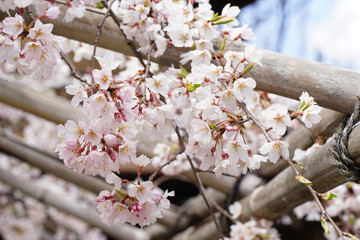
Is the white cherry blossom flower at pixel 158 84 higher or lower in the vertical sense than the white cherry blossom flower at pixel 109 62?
higher

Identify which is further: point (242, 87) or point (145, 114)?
point (145, 114)

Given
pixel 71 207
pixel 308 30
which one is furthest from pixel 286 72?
pixel 308 30

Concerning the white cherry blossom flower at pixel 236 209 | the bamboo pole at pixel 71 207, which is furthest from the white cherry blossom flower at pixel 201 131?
the bamboo pole at pixel 71 207

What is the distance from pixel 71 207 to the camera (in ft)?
8.44

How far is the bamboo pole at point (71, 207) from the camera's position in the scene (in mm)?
2514

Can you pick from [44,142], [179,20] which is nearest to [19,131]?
[44,142]

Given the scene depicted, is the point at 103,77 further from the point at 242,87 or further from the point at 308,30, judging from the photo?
the point at 308,30

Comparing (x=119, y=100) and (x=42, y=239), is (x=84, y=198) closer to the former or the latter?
(x=42, y=239)

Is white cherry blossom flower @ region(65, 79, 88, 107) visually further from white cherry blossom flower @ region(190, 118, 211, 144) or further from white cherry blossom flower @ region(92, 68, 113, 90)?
white cherry blossom flower @ region(190, 118, 211, 144)

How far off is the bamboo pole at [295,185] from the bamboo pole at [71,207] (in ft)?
3.73

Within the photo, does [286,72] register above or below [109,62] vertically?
→ above

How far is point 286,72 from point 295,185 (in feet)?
1.22

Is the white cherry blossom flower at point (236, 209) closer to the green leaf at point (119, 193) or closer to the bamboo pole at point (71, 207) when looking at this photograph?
the green leaf at point (119, 193)

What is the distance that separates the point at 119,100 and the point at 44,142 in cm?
332
